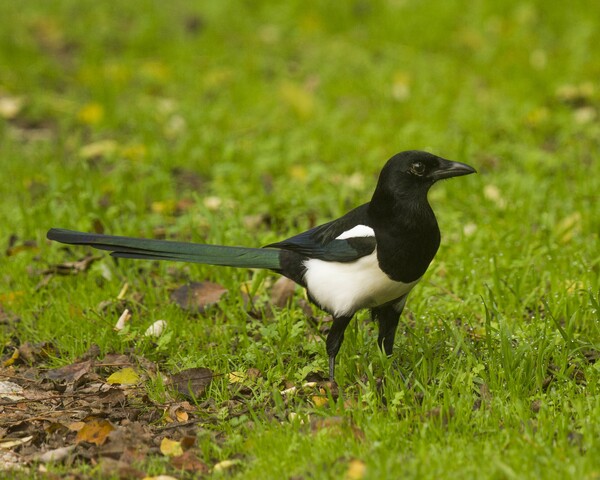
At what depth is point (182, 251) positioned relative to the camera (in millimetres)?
3541

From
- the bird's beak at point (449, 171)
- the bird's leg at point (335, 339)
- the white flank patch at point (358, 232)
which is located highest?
the bird's beak at point (449, 171)

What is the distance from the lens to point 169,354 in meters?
3.72

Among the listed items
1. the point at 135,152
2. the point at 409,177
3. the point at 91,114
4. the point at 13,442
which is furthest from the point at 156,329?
the point at 91,114

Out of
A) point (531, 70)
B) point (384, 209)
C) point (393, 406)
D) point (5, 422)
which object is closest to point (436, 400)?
point (393, 406)

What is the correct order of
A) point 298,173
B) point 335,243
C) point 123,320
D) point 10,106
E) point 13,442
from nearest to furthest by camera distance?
point 13,442, point 335,243, point 123,320, point 298,173, point 10,106

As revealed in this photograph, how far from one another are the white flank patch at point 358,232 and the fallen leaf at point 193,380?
0.71 metres

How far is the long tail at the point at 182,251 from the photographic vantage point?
3.52 metres

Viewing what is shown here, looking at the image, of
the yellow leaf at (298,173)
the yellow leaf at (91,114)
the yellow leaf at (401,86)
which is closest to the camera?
the yellow leaf at (298,173)

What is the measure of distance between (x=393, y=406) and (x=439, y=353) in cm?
46

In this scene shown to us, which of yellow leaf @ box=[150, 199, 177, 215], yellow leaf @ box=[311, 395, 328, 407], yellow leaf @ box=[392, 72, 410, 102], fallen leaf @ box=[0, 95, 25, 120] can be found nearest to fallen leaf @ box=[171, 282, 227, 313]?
yellow leaf @ box=[311, 395, 328, 407]

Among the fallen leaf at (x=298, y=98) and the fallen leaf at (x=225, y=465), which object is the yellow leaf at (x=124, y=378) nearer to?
the fallen leaf at (x=225, y=465)

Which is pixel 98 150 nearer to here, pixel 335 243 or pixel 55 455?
pixel 335 243

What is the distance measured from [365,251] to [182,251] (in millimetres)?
743

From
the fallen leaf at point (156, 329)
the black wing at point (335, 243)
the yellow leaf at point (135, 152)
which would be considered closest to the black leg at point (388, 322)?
the black wing at point (335, 243)
